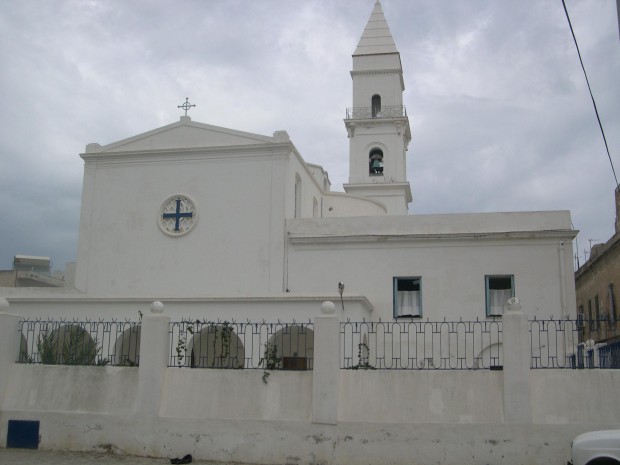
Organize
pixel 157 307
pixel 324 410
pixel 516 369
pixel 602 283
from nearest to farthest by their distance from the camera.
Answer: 1. pixel 516 369
2. pixel 324 410
3. pixel 157 307
4. pixel 602 283

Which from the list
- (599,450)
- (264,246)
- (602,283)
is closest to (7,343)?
(599,450)

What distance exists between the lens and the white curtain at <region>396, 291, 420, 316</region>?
24.2m

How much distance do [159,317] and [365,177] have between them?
24364 millimetres

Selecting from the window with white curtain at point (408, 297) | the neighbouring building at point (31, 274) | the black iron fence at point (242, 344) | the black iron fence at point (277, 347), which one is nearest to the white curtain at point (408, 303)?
the window with white curtain at point (408, 297)

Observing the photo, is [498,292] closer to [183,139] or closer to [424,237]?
[424,237]

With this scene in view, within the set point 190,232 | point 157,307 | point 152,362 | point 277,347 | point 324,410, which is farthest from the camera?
point 190,232

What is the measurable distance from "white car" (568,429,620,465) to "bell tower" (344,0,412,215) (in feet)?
86.7

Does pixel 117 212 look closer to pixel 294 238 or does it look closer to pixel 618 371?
pixel 294 238

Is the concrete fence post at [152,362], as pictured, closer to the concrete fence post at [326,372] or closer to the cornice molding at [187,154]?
the concrete fence post at [326,372]

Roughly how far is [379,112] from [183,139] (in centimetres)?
1331

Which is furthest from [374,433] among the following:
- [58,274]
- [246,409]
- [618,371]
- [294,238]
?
[58,274]

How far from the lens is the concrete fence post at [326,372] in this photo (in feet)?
41.9

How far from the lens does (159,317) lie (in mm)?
13891

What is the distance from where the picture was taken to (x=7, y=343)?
14938 millimetres
